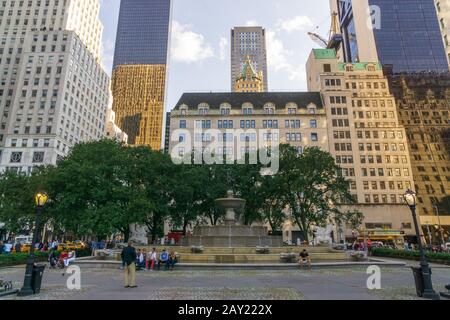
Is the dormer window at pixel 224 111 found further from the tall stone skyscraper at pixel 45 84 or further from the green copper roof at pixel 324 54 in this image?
the tall stone skyscraper at pixel 45 84

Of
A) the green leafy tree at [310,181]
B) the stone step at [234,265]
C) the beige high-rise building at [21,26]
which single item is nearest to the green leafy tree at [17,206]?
the stone step at [234,265]

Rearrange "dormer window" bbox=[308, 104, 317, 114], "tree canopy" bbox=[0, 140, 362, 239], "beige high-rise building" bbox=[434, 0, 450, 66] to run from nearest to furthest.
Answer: "tree canopy" bbox=[0, 140, 362, 239] → "beige high-rise building" bbox=[434, 0, 450, 66] → "dormer window" bbox=[308, 104, 317, 114]

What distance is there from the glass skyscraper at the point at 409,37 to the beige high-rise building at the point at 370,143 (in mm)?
22379

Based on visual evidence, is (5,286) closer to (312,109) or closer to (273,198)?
(273,198)

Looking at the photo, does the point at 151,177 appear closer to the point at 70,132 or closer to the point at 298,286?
the point at 298,286

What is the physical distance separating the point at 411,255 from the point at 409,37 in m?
99.2

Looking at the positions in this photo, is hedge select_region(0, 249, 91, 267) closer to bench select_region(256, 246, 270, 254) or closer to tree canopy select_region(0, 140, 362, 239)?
tree canopy select_region(0, 140, 362, 239)

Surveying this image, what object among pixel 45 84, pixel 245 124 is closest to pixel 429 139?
pixel 245 124

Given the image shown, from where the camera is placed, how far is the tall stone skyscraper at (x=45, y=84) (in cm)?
7500

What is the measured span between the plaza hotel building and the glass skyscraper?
29.6 metres

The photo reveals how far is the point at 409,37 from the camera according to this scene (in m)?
101

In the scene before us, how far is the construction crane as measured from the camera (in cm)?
13225

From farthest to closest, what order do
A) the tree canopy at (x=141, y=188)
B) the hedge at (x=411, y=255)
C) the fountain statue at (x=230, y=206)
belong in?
the tree canopy at (x=141, y=188), the fountain statue at (x=230, y=206), the hedge at (x=411, y=255)

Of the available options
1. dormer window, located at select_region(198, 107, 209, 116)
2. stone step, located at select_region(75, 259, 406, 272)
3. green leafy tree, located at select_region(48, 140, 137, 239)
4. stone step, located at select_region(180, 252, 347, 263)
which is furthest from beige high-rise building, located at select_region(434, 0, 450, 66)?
dormer window, located at select_region(198, 107, 209, 116)
